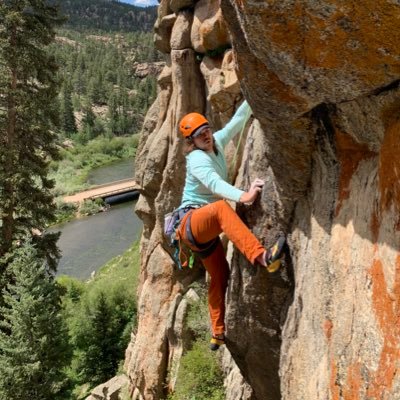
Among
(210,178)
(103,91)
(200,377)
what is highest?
(210,178)

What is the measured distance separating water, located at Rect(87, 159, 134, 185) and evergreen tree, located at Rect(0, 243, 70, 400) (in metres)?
42.4

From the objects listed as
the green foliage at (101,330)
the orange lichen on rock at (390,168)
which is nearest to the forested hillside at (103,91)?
the green foliage at (101,330)

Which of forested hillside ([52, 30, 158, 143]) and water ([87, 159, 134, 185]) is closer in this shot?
water ([87, 159, 134, 185])

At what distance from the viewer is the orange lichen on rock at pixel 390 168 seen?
2.76 metres

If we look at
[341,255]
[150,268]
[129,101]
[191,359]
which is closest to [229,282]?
[341,255]

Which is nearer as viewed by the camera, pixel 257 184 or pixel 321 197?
pixel 321 197

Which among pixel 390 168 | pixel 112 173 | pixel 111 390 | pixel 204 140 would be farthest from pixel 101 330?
pixel 112 173

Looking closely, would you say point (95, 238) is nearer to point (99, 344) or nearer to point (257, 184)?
point (99, 344)

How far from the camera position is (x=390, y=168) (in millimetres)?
2838

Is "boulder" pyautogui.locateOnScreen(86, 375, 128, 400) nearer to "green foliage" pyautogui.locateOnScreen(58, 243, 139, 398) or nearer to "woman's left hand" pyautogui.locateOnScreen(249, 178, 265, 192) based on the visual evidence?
"green foliage" pyautogui.locateOnScreen(58, 243, 139, 398)

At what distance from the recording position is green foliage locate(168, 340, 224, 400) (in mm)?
9422

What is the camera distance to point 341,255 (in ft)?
11.3

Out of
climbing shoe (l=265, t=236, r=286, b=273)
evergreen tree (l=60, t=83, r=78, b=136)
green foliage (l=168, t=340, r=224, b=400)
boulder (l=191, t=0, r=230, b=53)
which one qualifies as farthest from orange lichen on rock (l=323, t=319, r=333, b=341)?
evergreen tree (l=60, t=83, r=78, b=136)

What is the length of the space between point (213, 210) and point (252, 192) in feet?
1.51
